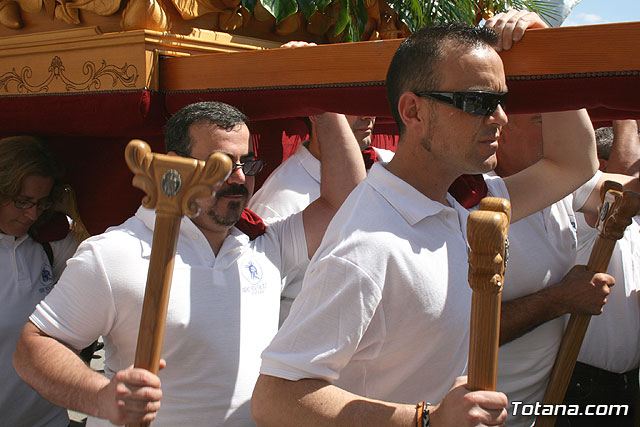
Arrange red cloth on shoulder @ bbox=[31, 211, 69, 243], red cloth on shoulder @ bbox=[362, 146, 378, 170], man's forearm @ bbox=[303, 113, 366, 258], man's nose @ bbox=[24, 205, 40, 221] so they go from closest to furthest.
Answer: man's forearm @ bbox=[303, 113, 366, 258] → man's nose @ bbox=[24, 205, 40, 221] → red cloth on shoulder @ bbox=[31, 211, 69, 243] → red cloth on shoulder @ bbox=[362, 146, 378, 170]

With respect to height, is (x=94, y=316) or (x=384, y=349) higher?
(x=384, y=349)

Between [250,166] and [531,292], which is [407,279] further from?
[531,292]

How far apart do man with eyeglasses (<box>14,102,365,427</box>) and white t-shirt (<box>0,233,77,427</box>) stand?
2.74 feet

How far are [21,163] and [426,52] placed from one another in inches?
65.0

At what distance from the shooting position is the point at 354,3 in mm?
2613

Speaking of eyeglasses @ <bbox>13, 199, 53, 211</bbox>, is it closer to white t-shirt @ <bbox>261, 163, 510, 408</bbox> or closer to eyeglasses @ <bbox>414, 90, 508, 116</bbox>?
white t-shirt @ <bbox>261, 163, 510, 408</bbox>

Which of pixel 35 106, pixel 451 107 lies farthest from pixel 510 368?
pixel 35 106

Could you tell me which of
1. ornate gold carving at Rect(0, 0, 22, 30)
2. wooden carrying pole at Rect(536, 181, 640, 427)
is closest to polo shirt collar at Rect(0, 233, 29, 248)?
ornate gold carving at Rect(0, 0, 22, 30)

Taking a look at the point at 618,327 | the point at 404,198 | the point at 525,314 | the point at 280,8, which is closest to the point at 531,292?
the point at 525,314

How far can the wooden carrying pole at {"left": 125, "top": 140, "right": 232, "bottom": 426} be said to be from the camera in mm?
1301

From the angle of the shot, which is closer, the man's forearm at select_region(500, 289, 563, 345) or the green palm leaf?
the man's forearm at select_region(500, 289, 563, 345)

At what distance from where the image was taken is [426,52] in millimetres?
1527

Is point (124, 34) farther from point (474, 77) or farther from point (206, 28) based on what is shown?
point (474, 77)

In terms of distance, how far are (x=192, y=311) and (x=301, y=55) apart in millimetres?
783
